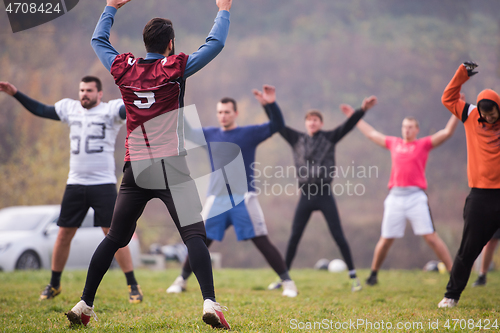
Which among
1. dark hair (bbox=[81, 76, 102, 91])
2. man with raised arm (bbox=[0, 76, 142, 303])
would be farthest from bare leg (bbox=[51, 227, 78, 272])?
dark hair (bbox=[81, 76, 102, 91])

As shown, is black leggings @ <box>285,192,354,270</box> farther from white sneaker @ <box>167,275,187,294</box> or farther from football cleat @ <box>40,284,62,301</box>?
football cleat @ <box>40,284,62,301</box>

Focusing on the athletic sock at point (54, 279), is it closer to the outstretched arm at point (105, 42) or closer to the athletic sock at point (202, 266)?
the athletic sock at point (202, 266)

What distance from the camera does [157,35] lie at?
2801 millimetres

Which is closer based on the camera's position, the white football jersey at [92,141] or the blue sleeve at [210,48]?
the blue sleeve at [210,48]

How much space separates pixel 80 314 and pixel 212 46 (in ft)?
6.73

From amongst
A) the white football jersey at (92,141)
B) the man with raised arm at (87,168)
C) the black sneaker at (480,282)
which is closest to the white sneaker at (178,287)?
the man with raised arm at (87,168)

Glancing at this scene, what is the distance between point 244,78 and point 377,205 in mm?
6873

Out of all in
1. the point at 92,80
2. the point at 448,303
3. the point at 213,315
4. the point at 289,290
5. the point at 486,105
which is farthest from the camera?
the point at 289,290

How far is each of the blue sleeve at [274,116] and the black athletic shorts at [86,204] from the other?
6.52ft

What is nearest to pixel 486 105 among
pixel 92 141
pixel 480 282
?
pixel 480 282

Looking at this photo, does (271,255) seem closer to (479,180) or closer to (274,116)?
(274,116)

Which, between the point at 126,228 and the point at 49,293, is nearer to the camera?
the point at 126,228

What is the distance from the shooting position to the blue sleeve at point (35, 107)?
4301mm

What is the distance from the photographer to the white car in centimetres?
810
